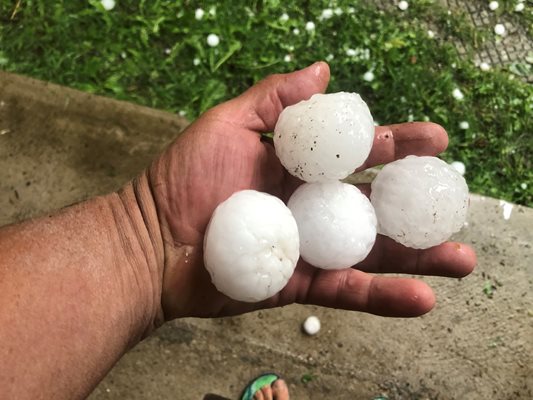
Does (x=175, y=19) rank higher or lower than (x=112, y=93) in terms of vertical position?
higher

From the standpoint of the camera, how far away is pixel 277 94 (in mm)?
1677

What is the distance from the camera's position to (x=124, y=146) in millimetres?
2338

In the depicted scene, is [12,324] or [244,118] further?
[244,118]

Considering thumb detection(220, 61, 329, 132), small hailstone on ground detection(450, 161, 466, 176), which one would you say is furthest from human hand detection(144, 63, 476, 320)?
small hailstone on ground detection(450, 161, 466, 176)

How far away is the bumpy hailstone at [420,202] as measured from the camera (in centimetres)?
154

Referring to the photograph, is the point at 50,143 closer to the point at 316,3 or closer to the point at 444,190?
the point at 316,3

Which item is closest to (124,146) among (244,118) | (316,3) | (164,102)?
(164,102)

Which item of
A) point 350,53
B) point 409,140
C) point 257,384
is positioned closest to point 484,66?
point 350,53

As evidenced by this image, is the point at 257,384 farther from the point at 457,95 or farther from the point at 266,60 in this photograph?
the point at 457,95

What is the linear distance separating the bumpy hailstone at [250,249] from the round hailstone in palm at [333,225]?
0.08 metres

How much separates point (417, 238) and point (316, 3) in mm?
1445

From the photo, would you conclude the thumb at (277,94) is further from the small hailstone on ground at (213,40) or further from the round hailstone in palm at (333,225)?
the small hailstone on ground at (213,40)

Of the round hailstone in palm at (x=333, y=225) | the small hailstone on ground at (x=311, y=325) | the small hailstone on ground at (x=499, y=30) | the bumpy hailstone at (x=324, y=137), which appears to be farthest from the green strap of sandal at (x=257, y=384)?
the small hailstone on ground at (x=499, y=30)

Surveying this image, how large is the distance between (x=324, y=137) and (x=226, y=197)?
32cm
